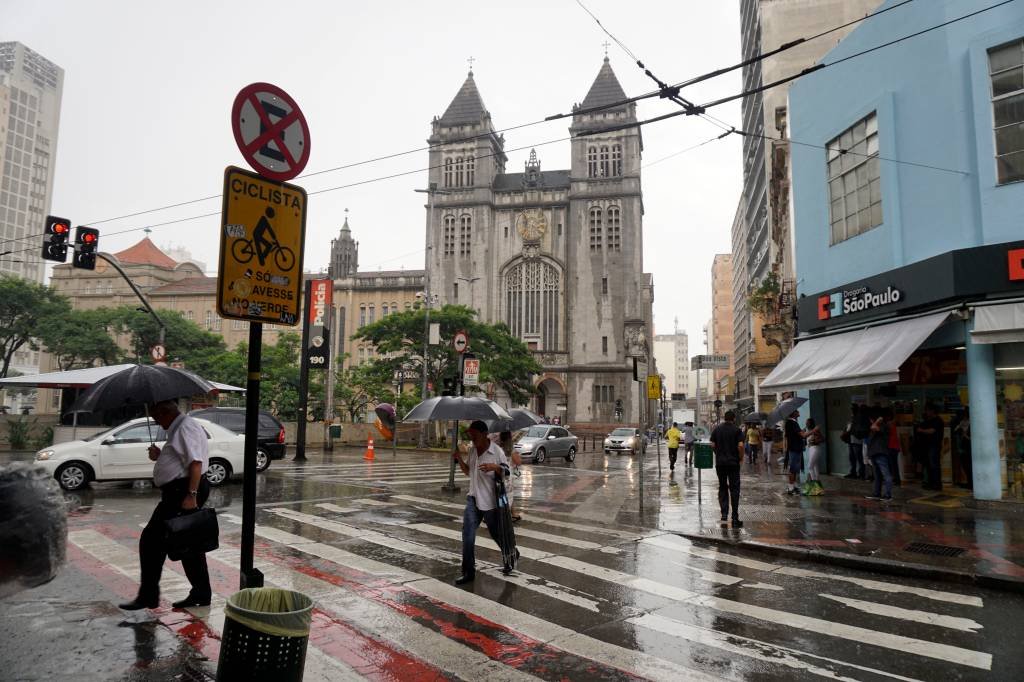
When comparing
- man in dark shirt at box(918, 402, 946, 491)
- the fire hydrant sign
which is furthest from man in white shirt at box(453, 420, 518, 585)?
man in dark shirt at box(918, 402, 946, 491)

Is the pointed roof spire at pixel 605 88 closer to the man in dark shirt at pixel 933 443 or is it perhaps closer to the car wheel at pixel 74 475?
the man in dark shirt at pixel 933 443

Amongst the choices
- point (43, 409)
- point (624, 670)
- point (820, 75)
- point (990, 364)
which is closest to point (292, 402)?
A: point (820, 75)

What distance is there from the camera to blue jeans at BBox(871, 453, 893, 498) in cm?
1260

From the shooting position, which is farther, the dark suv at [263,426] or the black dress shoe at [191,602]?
the dark suv at [263,426]

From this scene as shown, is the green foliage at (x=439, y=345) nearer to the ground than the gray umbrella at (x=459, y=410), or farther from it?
farther from it

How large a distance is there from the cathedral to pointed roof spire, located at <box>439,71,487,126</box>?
15 cm

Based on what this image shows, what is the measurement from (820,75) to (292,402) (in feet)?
128

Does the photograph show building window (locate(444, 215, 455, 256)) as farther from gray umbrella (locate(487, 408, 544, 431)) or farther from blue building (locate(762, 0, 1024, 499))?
gray umbrella (locate(487, 408, 544, 431))

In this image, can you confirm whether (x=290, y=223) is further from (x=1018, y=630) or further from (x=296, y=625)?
(x=1018, y=630)

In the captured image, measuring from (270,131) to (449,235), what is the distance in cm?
6633

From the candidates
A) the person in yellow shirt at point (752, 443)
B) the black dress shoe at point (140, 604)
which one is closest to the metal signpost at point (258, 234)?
the black dress shoe at point (140, 604)

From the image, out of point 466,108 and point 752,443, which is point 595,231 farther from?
point 752,443

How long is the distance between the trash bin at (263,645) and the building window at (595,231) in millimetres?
65890

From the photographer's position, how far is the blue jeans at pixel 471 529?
662 centimetres
